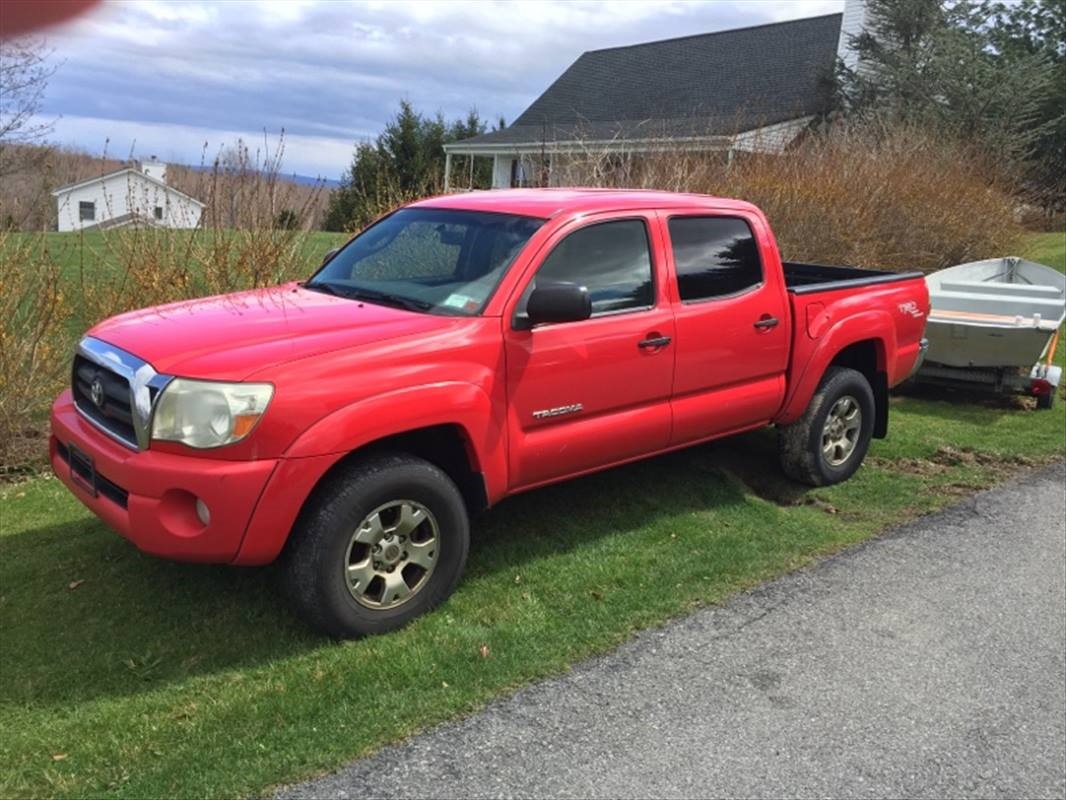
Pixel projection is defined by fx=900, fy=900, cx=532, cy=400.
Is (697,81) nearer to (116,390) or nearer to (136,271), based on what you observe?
(136,271)

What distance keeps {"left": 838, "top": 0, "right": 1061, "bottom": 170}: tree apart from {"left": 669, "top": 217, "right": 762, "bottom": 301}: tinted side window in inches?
694

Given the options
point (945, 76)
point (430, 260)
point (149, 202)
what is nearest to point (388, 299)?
point (430, 260)

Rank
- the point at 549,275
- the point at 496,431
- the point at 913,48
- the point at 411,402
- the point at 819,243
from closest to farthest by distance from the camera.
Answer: the point at 411,402, the point at 496,431, the point at 549,275, the point at 819,243, the point at 913,48

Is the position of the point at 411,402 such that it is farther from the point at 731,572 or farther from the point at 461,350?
the point at 731,572

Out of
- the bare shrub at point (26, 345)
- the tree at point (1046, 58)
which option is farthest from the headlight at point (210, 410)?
the tree at point (1046, 58)

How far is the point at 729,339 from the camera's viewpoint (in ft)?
17.1

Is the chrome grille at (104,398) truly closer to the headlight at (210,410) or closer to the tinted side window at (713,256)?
the headlight at (210,410)

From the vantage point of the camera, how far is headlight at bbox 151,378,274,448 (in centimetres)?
346

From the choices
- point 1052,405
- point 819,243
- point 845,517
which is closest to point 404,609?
point 845,517

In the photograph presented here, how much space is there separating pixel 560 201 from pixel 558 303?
38.4 inches

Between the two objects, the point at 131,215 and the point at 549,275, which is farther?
the point at 131,215

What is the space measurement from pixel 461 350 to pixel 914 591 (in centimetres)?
278

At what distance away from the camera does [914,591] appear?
15.8 ft

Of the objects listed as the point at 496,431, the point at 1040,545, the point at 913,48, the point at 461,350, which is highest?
A: the point at 913,48
